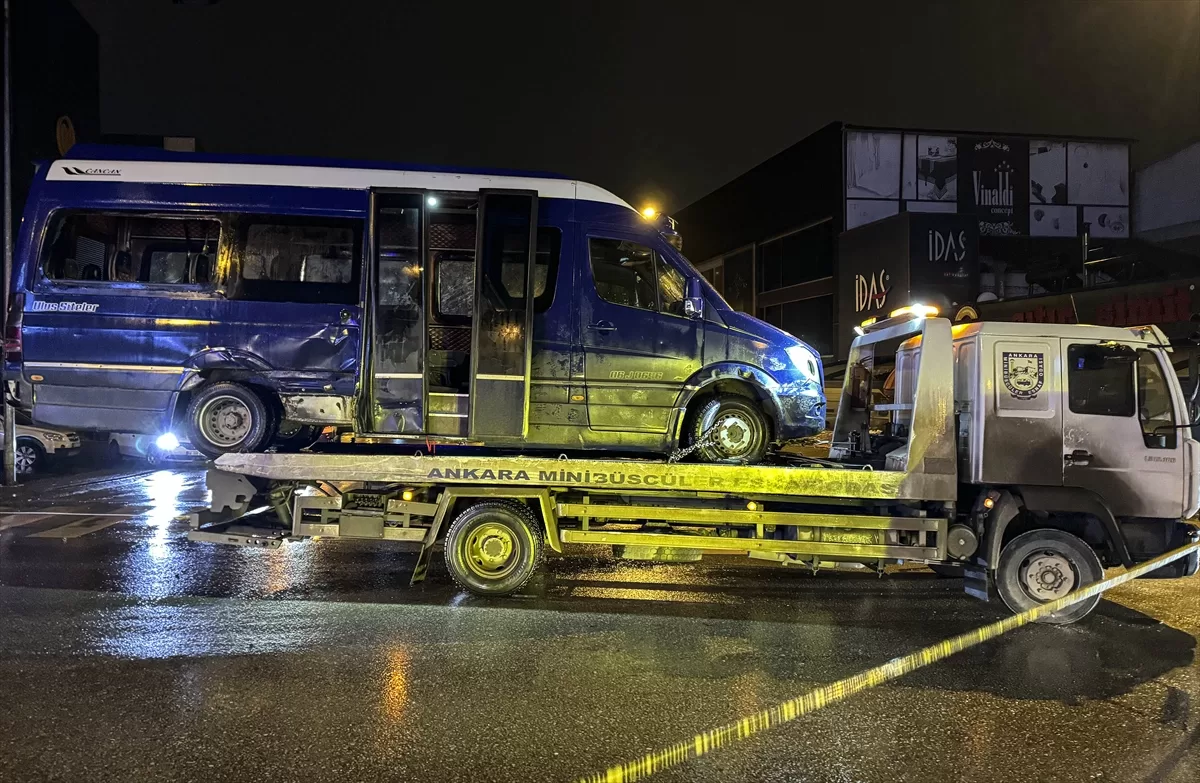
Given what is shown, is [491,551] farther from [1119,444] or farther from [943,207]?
[943,207]

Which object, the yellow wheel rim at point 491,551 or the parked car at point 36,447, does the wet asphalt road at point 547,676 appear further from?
the parked car at point 36,447

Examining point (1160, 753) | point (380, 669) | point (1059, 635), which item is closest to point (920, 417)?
point (1059, 635)

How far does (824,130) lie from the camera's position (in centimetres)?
2375

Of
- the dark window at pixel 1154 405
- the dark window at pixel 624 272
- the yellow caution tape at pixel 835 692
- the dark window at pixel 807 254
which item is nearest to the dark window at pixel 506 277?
the dark window at pixel 624 272

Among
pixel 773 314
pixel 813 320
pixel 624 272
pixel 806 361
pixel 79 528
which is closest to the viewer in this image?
pixel 624 272

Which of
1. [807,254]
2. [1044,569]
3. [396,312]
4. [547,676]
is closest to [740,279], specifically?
[807,254]

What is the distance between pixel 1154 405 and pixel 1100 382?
500 millimetres

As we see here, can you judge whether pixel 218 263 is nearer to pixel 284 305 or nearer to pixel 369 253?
pixel 284 305

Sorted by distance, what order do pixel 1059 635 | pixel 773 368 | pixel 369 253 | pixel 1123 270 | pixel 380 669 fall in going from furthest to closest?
pixel 1123 270
pixel 773 368
pixel 369 253
pixel 1059 635
pixel 380 669

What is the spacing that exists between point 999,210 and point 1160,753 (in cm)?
2379

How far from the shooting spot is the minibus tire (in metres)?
6.48

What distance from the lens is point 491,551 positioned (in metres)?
6.32

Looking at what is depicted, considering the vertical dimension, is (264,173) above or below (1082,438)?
above

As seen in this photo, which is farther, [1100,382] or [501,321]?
[501,321]
